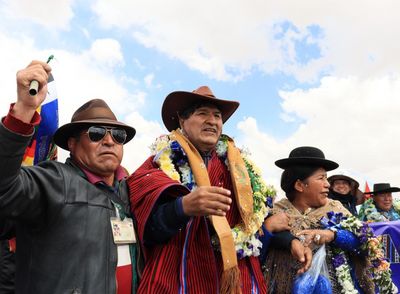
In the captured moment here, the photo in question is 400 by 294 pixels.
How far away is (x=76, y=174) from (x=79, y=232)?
39 centimetres

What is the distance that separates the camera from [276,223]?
131 inches

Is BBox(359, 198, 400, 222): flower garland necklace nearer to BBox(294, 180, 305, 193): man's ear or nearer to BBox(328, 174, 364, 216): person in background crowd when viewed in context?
BBox(328, 174, 364, 216): person in background crowd

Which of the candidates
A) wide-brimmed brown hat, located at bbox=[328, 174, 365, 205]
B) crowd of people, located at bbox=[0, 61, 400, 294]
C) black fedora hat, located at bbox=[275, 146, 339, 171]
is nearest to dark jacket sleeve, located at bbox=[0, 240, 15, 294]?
crowd of people, located at bbox=[0, 61, 400, 294]

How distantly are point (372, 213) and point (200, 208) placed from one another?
18.8ft

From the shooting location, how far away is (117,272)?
2.44 m

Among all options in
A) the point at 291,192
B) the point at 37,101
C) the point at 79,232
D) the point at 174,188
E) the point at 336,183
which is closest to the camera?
the point at 37,101

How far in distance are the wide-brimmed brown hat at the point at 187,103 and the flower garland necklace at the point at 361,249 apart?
128 cm

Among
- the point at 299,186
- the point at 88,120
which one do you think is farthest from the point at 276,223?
the point at 88,120

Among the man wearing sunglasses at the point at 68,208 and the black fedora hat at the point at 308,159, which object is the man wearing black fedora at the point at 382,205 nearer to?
the black fedora hat at the point at 308,159

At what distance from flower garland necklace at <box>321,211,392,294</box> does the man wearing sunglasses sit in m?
1.79

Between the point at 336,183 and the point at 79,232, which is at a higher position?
the point at 336,183

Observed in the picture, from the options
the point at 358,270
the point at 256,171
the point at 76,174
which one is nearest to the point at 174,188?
the point at 76,174

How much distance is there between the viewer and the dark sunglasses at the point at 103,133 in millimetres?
2662

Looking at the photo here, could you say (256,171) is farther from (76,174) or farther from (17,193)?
(17,193)
